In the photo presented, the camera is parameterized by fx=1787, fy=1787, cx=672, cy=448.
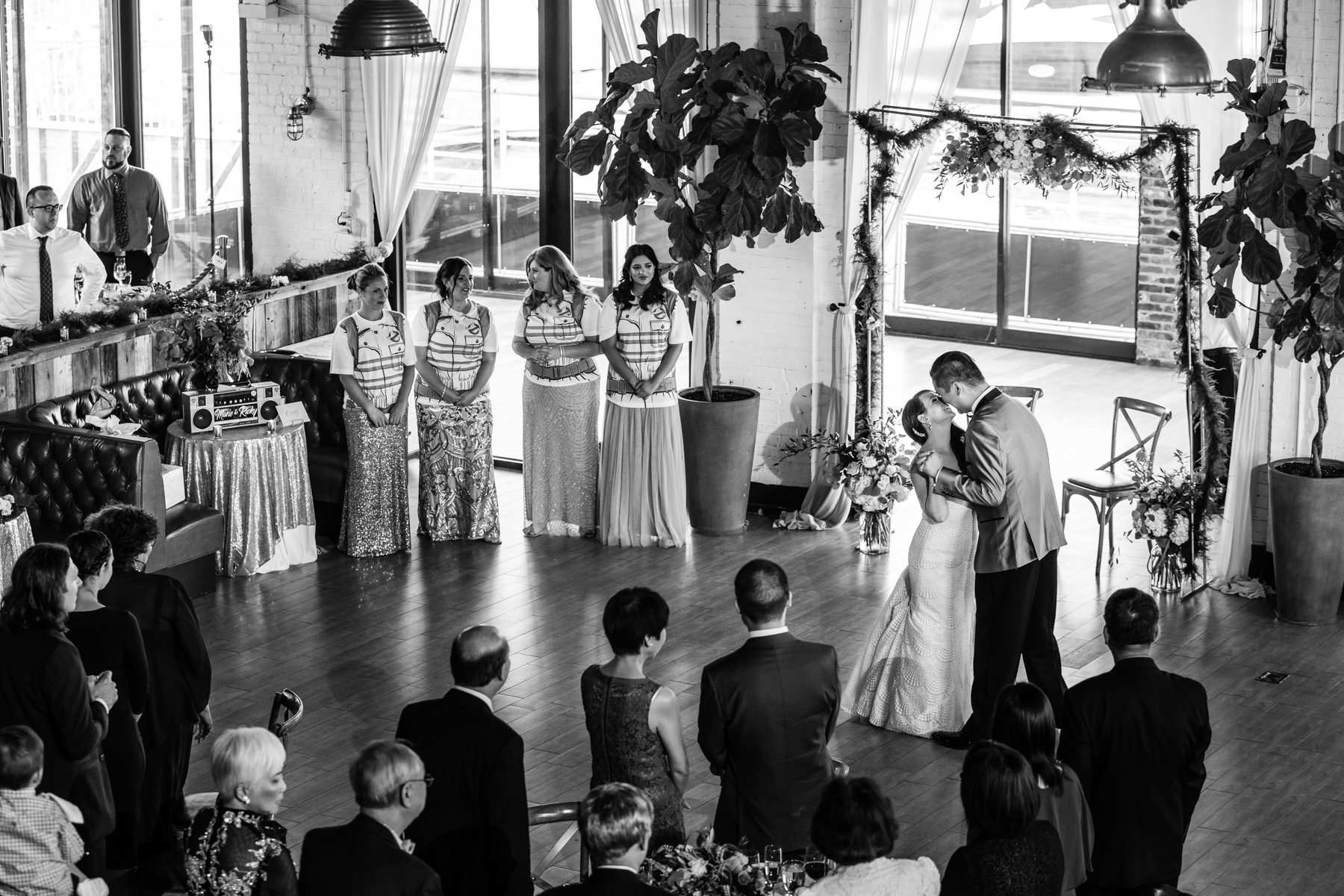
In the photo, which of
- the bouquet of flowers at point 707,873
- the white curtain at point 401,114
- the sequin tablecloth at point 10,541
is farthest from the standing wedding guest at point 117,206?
the bouquet of flowers at point 707,873

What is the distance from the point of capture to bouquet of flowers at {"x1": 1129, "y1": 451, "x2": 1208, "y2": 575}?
8.65 m

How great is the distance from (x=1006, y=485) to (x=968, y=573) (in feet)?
1.64

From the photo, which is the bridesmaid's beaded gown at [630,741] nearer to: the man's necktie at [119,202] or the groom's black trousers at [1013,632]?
the groom's black trousers at [1013,632]

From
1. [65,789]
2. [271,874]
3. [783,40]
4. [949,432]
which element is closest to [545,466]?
[783,40]

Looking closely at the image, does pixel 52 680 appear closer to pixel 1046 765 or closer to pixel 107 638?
pixel 107 638

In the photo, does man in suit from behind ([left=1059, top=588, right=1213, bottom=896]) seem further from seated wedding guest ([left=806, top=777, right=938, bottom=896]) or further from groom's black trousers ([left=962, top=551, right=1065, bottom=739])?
groom's black trousers ([left=962, top=551, right=1065, bottom=739])

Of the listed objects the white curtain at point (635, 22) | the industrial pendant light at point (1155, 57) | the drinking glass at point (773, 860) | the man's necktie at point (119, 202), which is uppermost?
the white curtain at point (635, 22)

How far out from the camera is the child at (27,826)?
4.16 metres

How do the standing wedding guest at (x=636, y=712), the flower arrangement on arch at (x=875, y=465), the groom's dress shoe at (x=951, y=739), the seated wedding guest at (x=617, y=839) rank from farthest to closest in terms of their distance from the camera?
the flower arrangement on arch at (x=875, y=465), the groom's dress shoe at (x=951, y=739), the standing wedding guest at (x=636, y=712), the seated wedding guest at (x=617, y=839)

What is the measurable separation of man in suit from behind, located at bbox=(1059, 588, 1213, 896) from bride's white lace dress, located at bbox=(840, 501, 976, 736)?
1864 mm

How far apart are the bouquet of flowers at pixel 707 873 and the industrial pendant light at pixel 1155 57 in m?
3.14

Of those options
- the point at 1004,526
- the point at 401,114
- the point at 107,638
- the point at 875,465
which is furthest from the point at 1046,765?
the point at 401,114

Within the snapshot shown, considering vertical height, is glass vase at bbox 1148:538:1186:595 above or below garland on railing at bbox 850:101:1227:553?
below

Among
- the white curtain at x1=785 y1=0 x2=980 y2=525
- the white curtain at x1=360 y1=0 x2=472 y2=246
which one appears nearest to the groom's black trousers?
the white curtain at x1=785 y1=0 x2=980 y2=525
